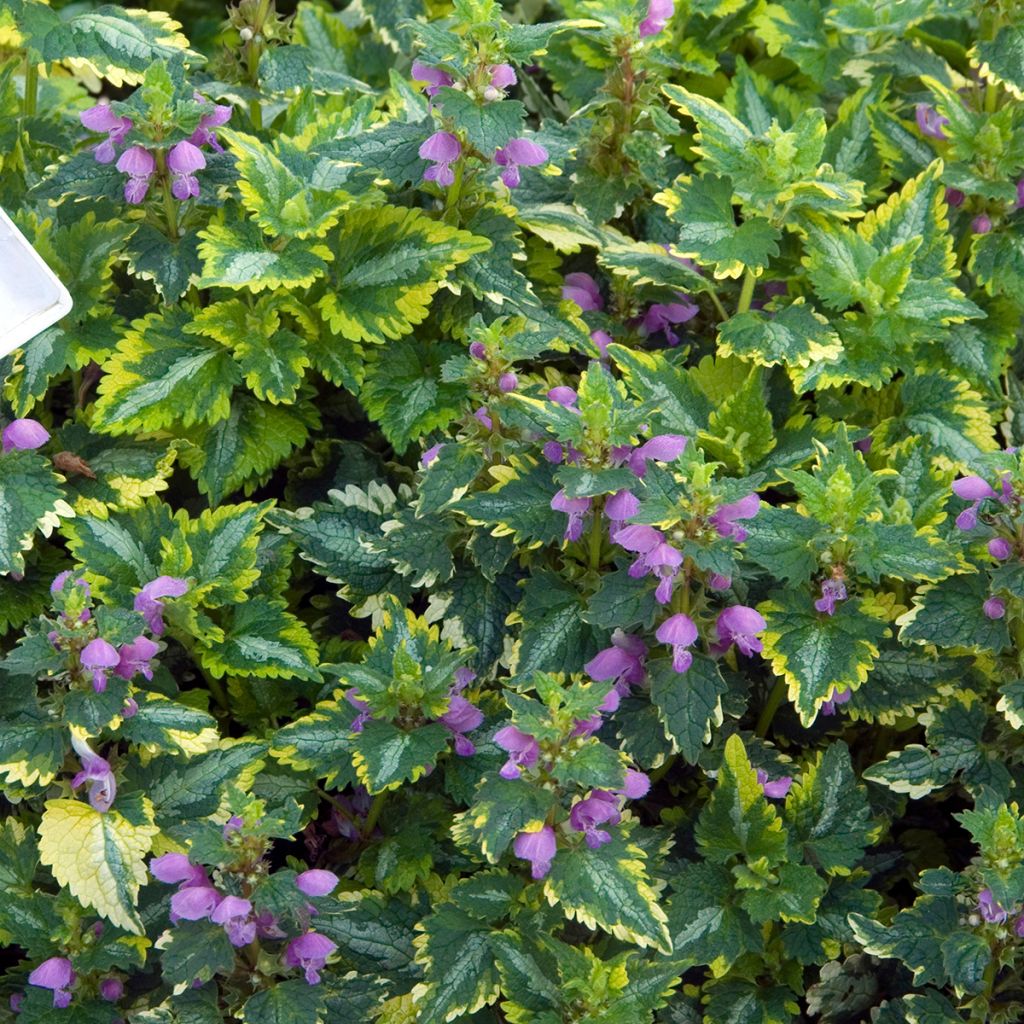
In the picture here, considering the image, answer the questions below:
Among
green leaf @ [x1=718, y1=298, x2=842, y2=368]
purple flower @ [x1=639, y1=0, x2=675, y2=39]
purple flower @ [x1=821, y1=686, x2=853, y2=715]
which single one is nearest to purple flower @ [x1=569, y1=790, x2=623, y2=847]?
purple flower @ [x1=821, y1=686, x2=853, y2=715]

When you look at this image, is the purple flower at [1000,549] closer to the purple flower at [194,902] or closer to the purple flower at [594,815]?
the purple flower at [594,815]

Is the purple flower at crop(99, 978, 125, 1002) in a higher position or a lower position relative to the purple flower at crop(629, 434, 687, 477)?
lower

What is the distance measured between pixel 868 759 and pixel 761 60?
5.98ft

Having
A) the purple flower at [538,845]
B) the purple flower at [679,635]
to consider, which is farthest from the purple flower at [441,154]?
the purple flower at [538,845]

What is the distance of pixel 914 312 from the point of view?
2629mm

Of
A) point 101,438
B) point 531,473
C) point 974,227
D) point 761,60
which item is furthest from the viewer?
point 761,60

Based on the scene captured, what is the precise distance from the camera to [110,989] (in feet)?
7.27

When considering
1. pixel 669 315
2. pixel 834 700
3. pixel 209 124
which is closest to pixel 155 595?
pixel 209 124

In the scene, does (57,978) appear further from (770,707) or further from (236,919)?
(770,707)

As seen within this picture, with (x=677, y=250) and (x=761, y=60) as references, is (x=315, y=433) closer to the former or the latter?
(x=677, y=250)

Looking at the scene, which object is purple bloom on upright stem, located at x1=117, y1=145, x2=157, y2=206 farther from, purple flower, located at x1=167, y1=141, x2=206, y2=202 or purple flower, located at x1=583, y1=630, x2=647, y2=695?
purple flower, located at x1=583, y1=630, x2=647, y2=695

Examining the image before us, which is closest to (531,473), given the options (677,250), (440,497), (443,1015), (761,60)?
(440,497)

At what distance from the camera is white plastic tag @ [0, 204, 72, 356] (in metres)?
2.05

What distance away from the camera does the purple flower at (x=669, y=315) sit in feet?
Answer: 9.52
